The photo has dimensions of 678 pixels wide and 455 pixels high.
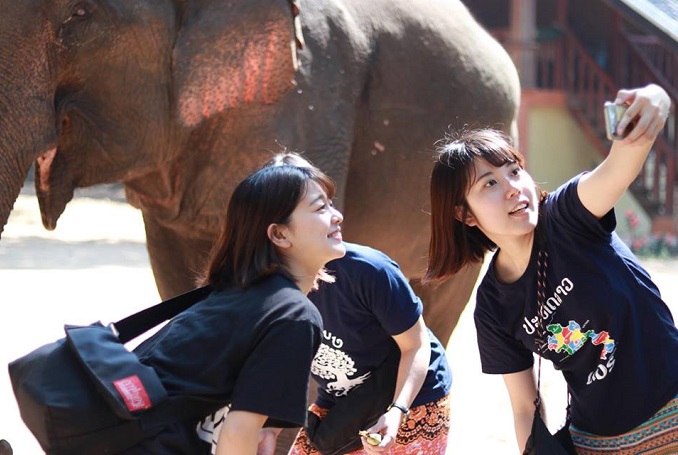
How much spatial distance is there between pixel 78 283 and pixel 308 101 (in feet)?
22.2

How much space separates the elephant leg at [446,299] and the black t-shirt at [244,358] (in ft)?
8.81

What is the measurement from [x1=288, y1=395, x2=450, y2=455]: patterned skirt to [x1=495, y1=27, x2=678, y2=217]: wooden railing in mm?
12693

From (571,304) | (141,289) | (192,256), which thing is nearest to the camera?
(571,304)

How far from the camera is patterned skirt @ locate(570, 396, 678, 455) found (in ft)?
8.82

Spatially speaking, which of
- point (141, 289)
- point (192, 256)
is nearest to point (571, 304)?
point (192, 256)

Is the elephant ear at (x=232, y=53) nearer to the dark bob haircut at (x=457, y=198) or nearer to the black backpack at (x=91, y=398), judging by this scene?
the dark bob haircut at (x=457, y=198)

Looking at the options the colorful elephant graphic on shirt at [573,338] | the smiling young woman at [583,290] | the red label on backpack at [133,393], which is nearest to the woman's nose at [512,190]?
the smiling young woman at [583,290]

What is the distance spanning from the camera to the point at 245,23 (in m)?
4.11

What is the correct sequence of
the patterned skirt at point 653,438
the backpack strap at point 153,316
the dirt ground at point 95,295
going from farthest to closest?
the dirt ground at point 95,295
the patterned skirt at point 653,438
the backpack strap at point 153,316

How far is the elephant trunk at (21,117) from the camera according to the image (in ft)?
12.0

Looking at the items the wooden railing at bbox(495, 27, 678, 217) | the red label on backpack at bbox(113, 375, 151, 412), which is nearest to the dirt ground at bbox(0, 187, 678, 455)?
the wooden railing at bbox(495, 27, 678, 217)

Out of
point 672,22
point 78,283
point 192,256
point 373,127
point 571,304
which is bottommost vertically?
point 78,283

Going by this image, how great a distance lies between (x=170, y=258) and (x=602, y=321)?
2294 mm

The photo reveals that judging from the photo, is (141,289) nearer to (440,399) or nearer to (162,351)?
(440,399)
